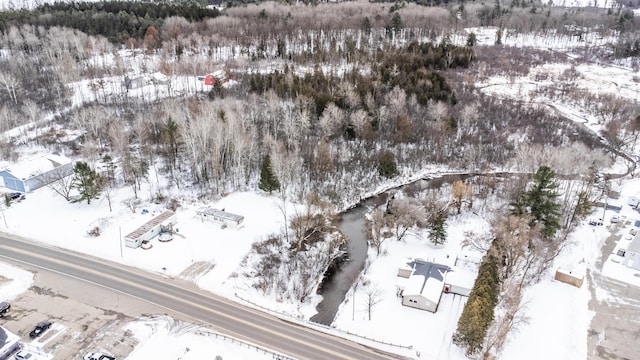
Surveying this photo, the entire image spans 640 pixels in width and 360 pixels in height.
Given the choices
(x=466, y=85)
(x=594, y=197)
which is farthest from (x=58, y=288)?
(x=466, y=85)

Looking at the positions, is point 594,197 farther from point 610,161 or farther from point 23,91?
point 23,91

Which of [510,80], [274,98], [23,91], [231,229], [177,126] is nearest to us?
[231,229]

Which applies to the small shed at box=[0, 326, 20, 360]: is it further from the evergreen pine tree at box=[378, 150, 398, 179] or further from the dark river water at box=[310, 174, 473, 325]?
the evergreen pine tree at box=[378, 150, 398, 179]

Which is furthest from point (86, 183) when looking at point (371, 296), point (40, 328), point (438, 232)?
point (438, 232)

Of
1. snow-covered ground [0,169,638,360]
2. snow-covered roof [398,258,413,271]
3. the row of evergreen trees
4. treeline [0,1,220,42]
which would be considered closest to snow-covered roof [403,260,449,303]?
snow-covered roof [398,258,413,271]

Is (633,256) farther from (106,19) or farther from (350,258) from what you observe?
(106,19)

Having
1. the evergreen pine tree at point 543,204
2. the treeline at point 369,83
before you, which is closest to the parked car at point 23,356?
the evergreen pine tree at point 543,204
